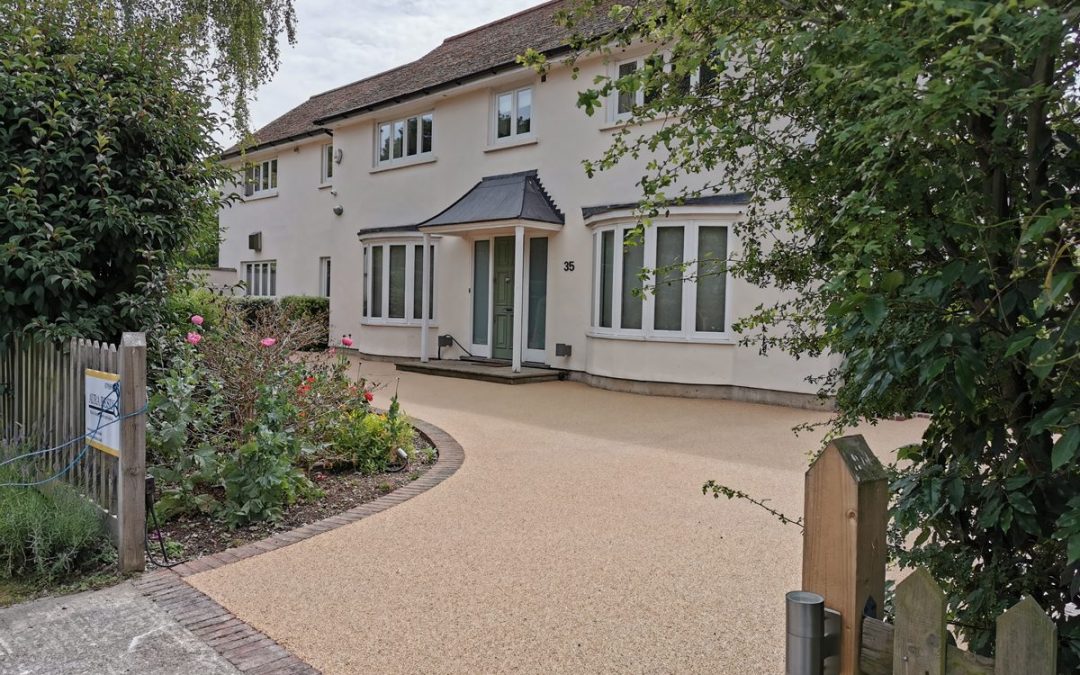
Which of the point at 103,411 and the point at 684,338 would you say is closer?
the point at 103,411

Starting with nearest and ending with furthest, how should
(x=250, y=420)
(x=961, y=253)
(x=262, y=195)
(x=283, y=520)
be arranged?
1. (x=961, y=253)
2. (x=283, y=520)
3. (x=250, y=420)
4. (x=262, y=195)

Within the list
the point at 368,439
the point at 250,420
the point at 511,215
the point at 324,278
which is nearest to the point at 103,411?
the point at 250,420

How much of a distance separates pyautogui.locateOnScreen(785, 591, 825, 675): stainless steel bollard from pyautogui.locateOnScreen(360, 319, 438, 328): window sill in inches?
595

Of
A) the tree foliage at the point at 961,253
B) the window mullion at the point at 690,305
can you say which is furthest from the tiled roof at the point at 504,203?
the tree foliage at the point at 961,253

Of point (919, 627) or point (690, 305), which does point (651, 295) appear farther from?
point (919, 627)

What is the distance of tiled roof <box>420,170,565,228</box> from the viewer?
13.4 metres

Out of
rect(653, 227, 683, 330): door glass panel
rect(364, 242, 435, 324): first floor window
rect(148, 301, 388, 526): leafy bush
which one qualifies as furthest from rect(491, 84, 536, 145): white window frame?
rect(148, 301, 388, 526): leafy bush

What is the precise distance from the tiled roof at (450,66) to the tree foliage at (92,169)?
650cm

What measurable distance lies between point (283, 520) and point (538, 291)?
9.75 metres

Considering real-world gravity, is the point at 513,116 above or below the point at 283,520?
above

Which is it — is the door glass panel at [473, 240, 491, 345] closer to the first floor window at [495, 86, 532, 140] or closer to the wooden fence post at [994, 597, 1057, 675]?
the first floor window at [495, 86, 532, 140]

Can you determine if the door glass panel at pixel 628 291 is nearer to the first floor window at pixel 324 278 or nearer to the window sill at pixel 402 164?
the window sill at pixel 402 164

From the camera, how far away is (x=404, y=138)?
57.6 ft

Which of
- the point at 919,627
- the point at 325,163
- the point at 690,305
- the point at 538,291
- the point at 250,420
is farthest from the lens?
the point at 325,163
